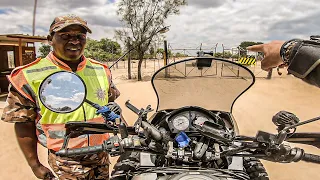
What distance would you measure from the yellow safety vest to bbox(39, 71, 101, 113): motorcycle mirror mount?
2.31 feet

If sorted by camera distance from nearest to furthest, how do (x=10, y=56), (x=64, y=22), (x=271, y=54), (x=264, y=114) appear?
1. (x=271, y=54)
2. (x=64, y=22)
3. (x=264, y=114)
4. (x=10, y=56)

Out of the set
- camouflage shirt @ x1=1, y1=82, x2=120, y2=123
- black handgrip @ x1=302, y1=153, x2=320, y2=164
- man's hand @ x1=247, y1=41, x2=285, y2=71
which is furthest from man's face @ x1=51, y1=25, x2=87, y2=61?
black handgrip @ x1=302, y1=153, x2=320, y2=164

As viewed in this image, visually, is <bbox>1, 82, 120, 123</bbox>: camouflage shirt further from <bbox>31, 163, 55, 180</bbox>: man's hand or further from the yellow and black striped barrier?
the yellow and black striped barrier

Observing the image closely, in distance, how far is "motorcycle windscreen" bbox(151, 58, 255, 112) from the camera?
272 cm

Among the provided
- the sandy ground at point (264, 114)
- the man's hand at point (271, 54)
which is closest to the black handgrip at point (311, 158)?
the man's hand at point (271, 54)

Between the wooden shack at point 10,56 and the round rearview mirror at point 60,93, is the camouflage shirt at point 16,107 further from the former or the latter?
the wooden shack at point 10,56

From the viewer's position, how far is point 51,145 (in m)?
2.65

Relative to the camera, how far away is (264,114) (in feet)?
36.8

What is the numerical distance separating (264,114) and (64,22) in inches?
388

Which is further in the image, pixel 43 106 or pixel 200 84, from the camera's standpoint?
pixel 200 84

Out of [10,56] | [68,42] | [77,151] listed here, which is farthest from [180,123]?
[10,56]

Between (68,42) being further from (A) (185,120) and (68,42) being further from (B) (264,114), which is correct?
(B) (264,114)

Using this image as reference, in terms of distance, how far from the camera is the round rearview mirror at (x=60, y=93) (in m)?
1.88

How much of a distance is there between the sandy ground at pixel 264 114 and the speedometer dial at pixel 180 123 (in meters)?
4.37
